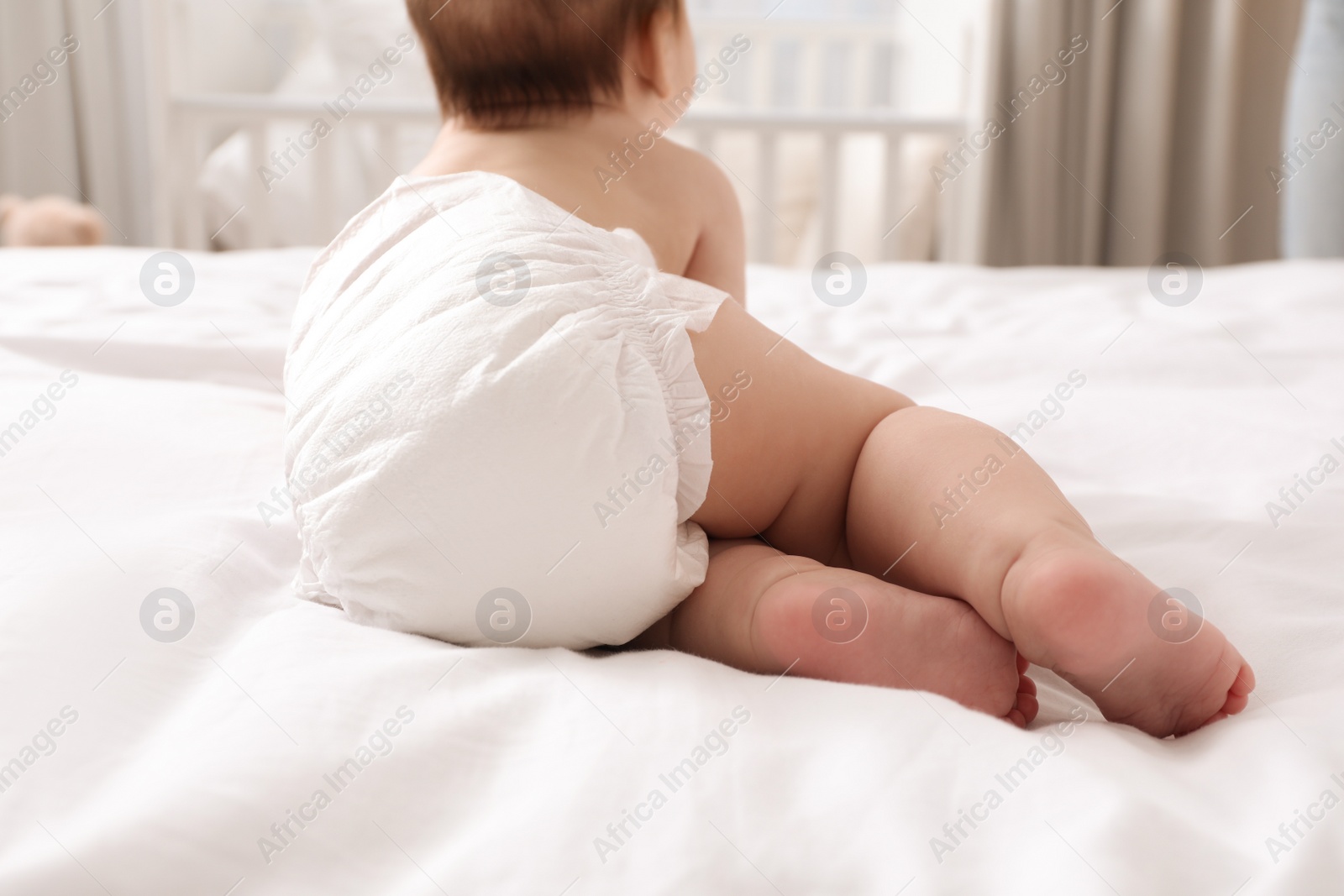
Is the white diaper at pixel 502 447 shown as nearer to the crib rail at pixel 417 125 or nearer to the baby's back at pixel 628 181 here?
the baby's back at pixel 628 181

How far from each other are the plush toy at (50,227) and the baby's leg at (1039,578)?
87.5 inches

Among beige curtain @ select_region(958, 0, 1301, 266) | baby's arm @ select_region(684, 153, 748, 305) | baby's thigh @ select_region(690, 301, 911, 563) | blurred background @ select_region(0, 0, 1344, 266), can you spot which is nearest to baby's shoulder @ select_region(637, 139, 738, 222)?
baby's arm @ select_region(684, 153, 748, 305)

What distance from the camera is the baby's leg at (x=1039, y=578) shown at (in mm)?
470

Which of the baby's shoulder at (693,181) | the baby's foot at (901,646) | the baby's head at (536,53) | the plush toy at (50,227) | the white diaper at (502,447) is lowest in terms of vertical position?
the plush toy at (50,227)

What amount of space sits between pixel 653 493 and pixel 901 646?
0.14 m

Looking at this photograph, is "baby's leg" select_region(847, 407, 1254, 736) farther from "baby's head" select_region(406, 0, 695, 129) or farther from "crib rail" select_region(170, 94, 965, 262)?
"crib rail" select_region(170, 94, 965, 262)

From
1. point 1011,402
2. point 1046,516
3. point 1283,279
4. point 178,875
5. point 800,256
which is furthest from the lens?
point 800,256

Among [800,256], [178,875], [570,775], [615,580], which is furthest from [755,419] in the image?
[800,256]

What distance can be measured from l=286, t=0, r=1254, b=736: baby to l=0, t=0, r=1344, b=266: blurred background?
59.4 inches


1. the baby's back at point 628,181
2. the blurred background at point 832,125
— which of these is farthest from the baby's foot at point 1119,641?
the blurred background at point 832,125

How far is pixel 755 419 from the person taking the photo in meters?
0.62

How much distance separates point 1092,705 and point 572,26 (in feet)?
2.08

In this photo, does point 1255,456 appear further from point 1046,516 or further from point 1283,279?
point 1283,279

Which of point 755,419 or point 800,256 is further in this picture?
point 800,256
